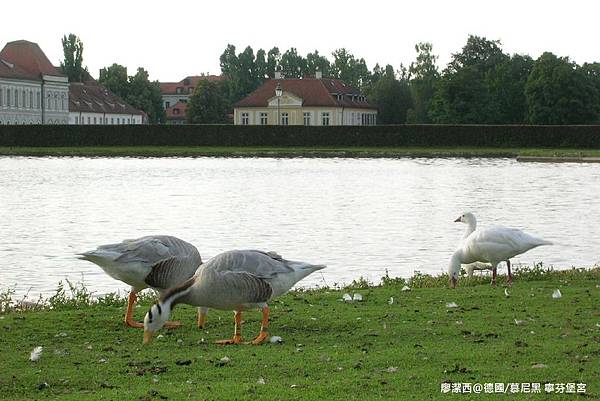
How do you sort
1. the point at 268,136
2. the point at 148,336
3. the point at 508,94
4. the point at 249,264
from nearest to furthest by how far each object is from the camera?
1. the point at 148,336
2. the point at 249,264
3. the point at 268,136
4. the point at 508,94

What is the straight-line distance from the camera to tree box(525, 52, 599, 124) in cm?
12325

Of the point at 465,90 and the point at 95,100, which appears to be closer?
the point at 465,90

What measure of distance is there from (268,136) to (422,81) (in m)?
71.9

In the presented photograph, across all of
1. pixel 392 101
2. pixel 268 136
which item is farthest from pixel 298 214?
pixel 392 101

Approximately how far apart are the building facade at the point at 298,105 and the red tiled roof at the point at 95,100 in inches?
733

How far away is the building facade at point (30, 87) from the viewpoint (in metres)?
150

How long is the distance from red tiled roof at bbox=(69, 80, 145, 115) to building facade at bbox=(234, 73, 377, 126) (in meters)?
18.6

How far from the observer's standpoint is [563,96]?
123938 mm

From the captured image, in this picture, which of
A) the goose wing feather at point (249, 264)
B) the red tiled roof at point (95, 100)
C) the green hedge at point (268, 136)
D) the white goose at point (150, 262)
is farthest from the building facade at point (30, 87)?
the goose wing feather at point (249, 264)

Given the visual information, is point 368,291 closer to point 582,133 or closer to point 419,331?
point 419,331

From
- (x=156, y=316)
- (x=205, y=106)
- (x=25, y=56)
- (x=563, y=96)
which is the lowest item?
(x=156, y=316)

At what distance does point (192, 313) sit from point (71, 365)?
3.27 meters

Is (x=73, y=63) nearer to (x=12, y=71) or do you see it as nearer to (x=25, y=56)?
(x=25, y=56)

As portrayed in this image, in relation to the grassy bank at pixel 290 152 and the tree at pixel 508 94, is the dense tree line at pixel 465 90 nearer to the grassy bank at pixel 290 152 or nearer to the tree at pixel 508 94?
the tree at pixel 508 94
